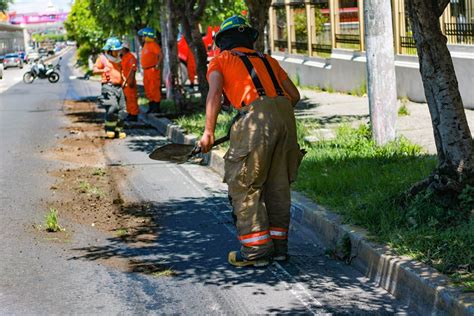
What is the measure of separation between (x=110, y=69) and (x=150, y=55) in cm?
362

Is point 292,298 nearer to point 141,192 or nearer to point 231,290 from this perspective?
point 231,290

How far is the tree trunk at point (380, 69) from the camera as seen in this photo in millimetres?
11039

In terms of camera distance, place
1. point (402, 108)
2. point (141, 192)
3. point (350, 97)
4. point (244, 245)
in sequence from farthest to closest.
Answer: point (350, 97) < point (402, 108) < point (141, 192) < point (244, 245)

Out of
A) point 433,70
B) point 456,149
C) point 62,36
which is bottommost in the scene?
point 456,149

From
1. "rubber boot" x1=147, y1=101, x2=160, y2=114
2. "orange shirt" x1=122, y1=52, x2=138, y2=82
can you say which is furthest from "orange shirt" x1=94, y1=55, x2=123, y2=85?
"rubber boot" x1=147, y1=101, x2=160, y2=114

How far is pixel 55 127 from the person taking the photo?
18547 millimetres

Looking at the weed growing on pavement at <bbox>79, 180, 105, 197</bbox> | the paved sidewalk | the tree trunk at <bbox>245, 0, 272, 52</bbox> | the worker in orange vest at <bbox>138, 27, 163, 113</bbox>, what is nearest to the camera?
the weed growing on pavement at <bbox>79, 180, 105, 197</bbox>

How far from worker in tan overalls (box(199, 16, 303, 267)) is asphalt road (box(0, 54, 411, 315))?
246 mm

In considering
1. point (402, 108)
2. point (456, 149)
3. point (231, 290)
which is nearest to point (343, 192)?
point (456, 149)

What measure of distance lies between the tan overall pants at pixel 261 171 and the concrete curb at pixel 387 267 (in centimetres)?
54

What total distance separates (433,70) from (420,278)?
2.19m

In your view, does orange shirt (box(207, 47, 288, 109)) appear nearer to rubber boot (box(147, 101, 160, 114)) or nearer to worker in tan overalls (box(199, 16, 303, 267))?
worker in tan overalls (box(199, 16, 303, 267))

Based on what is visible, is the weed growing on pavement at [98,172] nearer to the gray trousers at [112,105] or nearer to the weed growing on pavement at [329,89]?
the gray trousers at [112,105]

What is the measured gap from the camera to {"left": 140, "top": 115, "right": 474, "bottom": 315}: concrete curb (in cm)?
520
